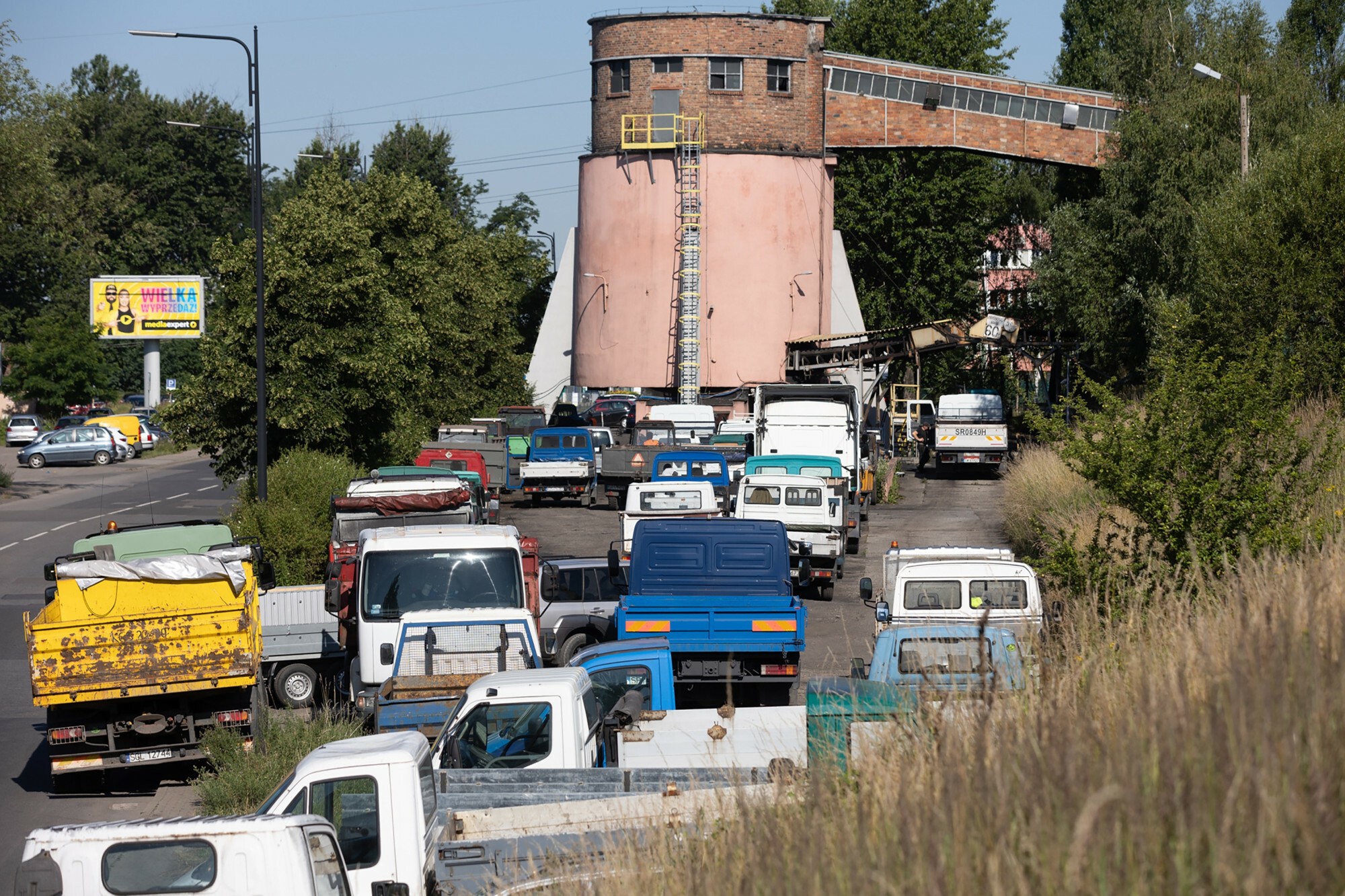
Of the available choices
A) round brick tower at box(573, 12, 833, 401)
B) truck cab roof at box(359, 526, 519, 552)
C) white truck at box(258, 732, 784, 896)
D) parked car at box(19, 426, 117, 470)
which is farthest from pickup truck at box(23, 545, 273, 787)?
parked car at box(19, 426, 117, 470)

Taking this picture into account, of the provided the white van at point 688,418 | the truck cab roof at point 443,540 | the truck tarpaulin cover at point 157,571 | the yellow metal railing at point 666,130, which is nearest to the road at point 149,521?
the truck tarpaulin cover at point 157,571

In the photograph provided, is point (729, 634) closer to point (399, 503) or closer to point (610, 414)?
point (399, 503)

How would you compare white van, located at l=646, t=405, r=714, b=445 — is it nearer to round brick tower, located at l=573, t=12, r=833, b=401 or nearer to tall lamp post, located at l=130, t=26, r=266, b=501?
round brick tower, located at l=573, t=12, r=833, b=401

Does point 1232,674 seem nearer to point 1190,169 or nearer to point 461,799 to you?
point 461,799

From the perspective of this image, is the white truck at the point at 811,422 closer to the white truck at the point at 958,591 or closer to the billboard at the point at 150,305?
the white truck at the point at 958,591

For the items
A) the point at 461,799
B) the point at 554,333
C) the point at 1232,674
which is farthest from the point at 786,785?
the point at 554,333

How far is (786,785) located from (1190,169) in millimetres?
37907

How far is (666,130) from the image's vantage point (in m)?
57.8

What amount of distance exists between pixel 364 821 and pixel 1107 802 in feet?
18.1

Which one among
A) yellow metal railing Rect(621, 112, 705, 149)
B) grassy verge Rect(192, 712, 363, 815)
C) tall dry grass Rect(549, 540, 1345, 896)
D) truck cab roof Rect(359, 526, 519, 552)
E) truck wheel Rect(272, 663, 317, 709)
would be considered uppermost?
yellow metal railing Rect(621, 112, 705, 149)

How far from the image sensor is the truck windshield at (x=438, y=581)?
582 inches

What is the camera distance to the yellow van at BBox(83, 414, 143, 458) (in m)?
65.0

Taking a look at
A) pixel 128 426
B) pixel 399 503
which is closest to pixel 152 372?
pixel 128 426

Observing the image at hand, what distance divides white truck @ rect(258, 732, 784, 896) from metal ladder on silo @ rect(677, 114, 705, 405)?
48852 millimetres
